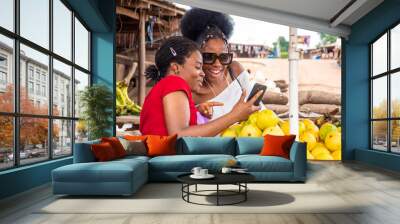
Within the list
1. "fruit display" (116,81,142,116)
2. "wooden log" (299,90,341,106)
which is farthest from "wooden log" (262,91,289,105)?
"fruit display" (116,81,142,116)

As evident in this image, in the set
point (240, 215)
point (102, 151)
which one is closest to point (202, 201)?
point (240, 215)

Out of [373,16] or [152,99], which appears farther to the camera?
[152,99]

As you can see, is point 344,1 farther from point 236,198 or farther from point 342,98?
point 236,198

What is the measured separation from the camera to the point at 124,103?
945 cm

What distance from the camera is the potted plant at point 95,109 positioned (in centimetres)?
757

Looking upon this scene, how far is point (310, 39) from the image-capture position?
10242 millimetres

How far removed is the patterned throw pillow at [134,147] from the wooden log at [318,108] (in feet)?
16.6

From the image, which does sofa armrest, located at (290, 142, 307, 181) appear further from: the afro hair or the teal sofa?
the afro hair

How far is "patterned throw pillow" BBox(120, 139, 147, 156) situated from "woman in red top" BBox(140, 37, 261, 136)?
2.31m


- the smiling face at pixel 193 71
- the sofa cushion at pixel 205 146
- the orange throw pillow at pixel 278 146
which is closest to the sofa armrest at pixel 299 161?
the orange throw pillow at pixel 278 146

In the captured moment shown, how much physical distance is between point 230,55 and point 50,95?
4837mm

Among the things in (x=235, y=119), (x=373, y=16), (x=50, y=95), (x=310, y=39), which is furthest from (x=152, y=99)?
(x=373, y=16)

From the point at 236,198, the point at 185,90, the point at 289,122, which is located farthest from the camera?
the point at 289,122

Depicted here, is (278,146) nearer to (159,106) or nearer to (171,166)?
(171,166)
